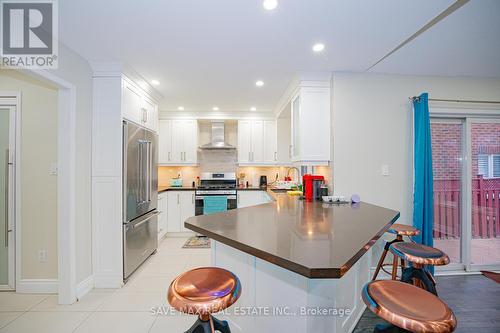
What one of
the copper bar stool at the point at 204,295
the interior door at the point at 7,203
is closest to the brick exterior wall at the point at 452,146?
the copper bar stool at the point at 204,295

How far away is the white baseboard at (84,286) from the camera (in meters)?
2.28

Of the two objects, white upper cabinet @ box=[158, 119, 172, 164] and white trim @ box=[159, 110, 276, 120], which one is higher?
white trim @ box=[159, 110, 276, 120]

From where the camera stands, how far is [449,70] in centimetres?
266

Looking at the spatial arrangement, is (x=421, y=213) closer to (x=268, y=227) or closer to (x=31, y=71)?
(x=268, y=227)

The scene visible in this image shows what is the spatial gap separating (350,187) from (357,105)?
1.05 meters

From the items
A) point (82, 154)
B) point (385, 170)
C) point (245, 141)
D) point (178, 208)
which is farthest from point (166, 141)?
point (385, 170)

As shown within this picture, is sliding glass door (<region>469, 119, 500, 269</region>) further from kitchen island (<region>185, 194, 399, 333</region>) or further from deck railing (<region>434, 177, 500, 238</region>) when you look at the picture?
kitchen island (<region>185, 194, 399, 333</region>)

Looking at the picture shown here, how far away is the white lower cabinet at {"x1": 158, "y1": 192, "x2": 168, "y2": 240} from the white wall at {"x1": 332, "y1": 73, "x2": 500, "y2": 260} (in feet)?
10.3

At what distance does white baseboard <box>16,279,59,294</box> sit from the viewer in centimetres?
237

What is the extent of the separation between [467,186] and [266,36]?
332cm

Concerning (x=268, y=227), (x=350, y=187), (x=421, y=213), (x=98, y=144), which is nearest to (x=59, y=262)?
(x=98, y=144)

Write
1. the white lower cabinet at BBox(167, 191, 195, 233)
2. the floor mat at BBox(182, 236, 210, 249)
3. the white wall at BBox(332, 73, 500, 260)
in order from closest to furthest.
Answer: the white wall at BBox(332, 73, 500, 260) → the floor mat at BBox(182, 236, 210, 249) → the white lower cabinet at BBox(167, 191, 195, 233)

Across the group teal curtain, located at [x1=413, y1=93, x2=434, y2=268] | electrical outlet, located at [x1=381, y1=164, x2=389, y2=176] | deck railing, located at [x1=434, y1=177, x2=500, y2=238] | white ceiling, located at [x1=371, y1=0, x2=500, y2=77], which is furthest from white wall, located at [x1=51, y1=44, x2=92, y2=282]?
deck railing, located at [x1=434, y1=177, x2=500, y2=238]

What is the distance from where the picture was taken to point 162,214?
13.6ft
